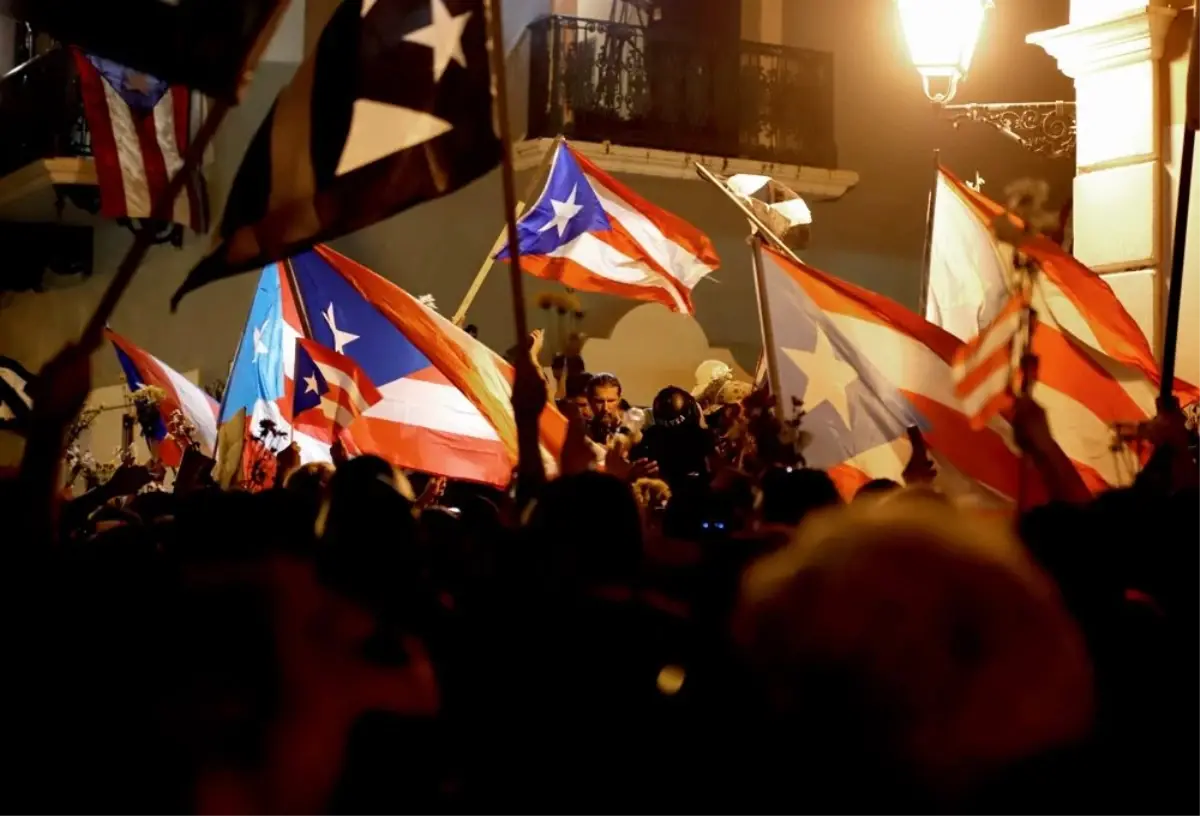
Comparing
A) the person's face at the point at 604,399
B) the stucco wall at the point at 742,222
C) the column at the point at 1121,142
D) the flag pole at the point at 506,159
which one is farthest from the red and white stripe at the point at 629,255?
the stucco wall at the point at 742,222

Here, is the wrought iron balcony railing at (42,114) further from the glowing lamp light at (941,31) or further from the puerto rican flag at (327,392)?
the glowing lamp light at (941,31)

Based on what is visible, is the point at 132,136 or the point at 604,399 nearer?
the point at 604,399

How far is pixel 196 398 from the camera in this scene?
865cm

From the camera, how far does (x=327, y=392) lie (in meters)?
7.31

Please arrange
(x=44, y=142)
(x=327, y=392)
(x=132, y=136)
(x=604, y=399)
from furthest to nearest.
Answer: (x=44, y=142)
(x=132, y=136)
(x=604, y=399)
(x=327, y=392)

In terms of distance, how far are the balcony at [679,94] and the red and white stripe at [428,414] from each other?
21.8 feet

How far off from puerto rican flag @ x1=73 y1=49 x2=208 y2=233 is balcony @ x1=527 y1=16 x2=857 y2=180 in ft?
13.2

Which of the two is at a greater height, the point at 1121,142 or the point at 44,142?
the point at 44,142

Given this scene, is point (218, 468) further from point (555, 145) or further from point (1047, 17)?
point (1047, 17)

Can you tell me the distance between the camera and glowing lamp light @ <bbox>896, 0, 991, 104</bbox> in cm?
815

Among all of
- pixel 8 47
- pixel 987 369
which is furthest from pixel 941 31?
pixel 8 47

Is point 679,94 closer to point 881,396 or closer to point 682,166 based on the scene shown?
point 682,166

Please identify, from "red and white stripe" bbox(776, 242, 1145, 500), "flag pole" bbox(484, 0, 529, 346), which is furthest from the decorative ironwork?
"flag pole" bbox(484, 0, 529, 346)

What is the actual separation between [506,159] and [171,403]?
5012 mm
